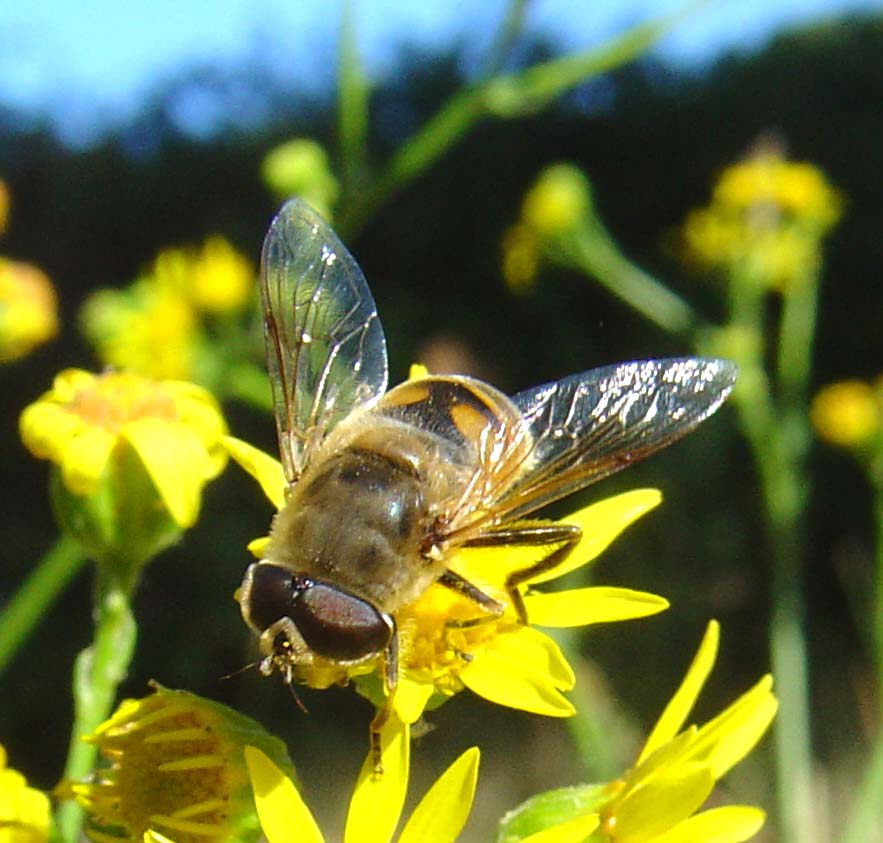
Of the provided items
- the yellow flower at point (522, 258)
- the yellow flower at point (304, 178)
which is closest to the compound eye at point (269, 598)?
the yellow flower at point (304, 178)

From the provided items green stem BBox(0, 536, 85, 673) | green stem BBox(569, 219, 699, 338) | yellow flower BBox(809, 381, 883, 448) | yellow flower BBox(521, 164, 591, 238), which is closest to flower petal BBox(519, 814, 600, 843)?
green stem BBox(0, 536, 85, 673)

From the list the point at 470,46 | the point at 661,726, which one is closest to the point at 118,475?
the point at 661,726

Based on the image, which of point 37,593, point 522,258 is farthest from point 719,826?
point 522,258

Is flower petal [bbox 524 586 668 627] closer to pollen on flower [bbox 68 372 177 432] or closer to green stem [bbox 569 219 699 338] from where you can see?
pollen on flower [bbox 68 372 177 432]

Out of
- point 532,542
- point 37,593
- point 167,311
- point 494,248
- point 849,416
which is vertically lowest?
point 532,542

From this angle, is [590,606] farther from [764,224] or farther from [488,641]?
[764,224]

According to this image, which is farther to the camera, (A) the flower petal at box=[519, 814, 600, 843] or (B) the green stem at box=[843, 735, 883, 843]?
(B) the green stem at box=[843, 735, 883, 843]
